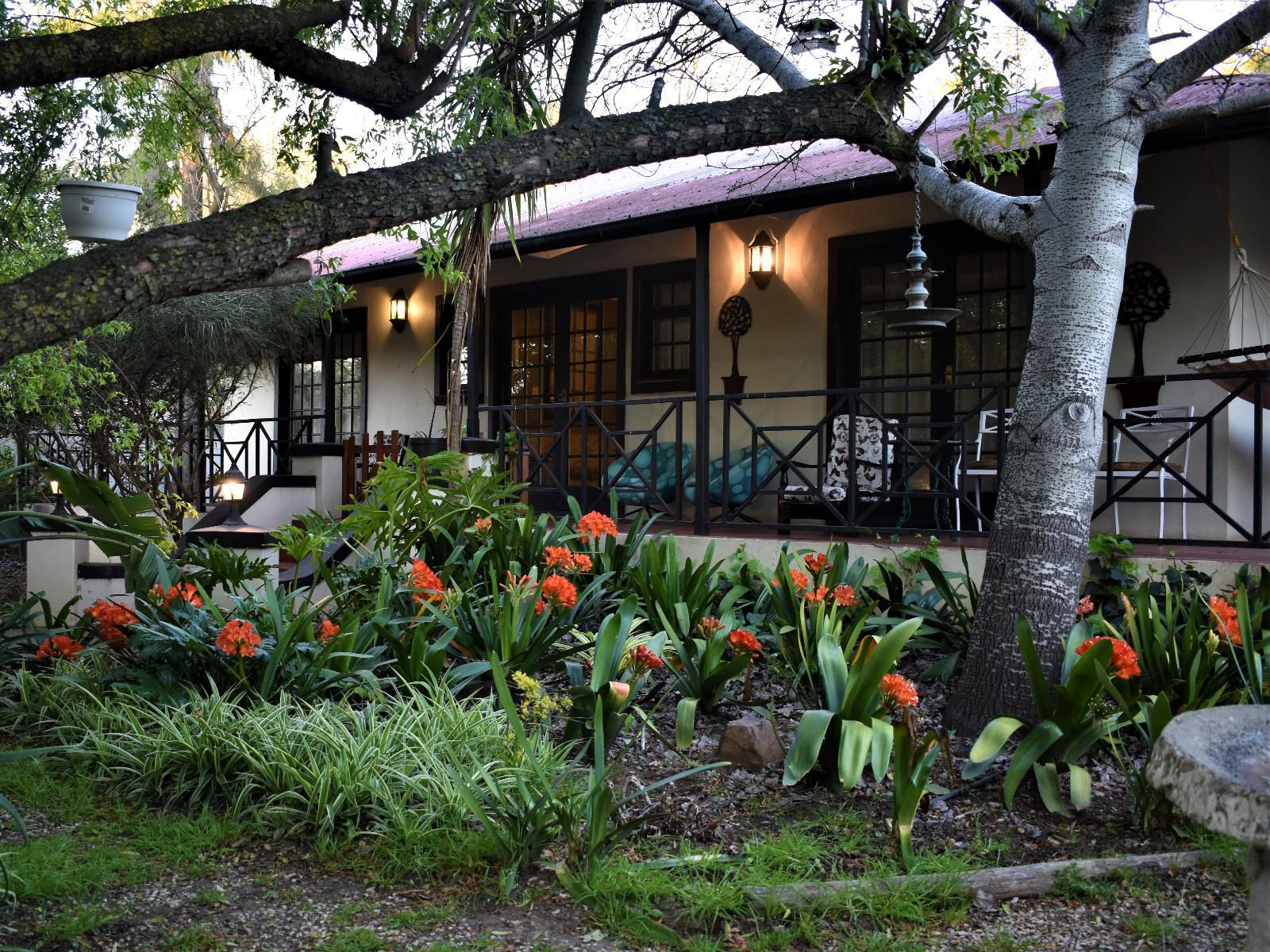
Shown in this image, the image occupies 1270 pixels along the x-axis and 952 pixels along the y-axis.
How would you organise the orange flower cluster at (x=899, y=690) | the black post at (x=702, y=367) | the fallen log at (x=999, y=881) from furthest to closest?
1. the black post at (x=702, y=367)
2. the orange flower cluster at (x=899, y=690)
3. the fallen log at (x=999, y=881)

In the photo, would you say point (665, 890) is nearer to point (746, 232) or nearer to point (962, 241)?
point (962, 241)

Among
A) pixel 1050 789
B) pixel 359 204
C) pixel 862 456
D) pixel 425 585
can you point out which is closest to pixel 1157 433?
pixel 862 456

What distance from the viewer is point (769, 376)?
9.34 meters

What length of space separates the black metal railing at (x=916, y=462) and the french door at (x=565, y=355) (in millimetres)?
407

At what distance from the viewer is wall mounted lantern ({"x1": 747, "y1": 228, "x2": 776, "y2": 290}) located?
29.9ft

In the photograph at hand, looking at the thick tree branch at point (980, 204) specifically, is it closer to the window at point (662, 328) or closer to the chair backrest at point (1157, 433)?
the chair backrest at point (1157, 433)

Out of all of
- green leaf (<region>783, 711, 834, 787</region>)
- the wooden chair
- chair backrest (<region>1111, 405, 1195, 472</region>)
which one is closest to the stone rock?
green leaf (<region>783, 711, 834, 787</region>)

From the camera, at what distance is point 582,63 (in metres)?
3.62

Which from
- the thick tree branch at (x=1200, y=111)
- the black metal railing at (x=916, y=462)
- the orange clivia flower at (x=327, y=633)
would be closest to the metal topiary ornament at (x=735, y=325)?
the black metal railing at (x=916, y=462)

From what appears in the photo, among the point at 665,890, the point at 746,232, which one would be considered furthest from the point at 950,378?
the point at 665,890

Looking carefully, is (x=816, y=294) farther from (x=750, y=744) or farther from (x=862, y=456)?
(x=750, y=744)

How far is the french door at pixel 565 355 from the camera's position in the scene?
34.1 ft

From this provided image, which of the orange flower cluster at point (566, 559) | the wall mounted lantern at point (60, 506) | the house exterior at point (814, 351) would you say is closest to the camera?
the orange flower cluster at point (566, 559)

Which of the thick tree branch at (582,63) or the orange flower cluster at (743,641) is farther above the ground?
the thick tree branch at (582,63)
